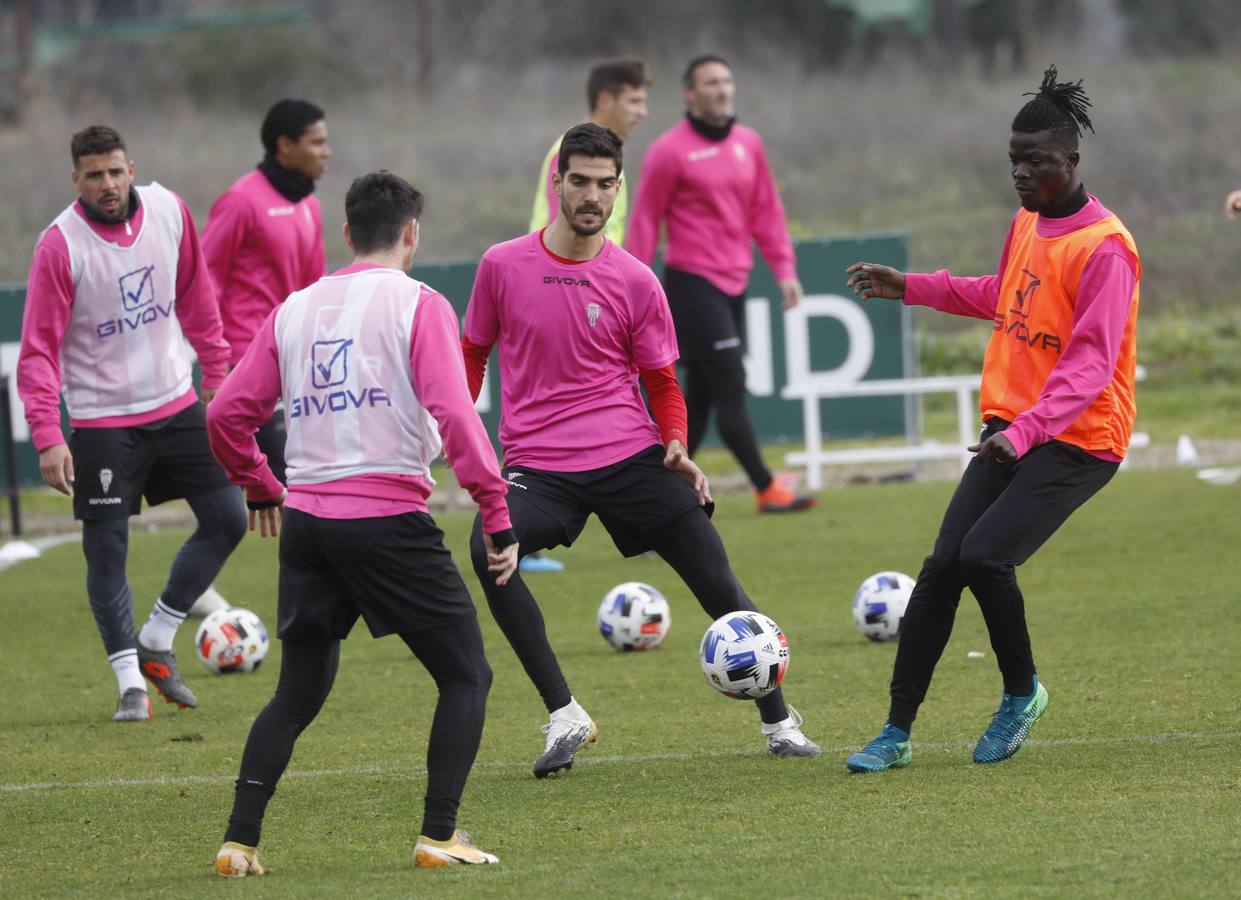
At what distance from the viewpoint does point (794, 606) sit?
9734 mm

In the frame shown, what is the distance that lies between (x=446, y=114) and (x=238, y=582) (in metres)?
22.3

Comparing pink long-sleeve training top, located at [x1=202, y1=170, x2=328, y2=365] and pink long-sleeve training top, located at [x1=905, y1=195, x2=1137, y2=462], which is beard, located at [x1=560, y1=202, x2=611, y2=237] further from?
pink long-sleeve training top, located at [x1=202, y1=170, x2=328, y2=365]

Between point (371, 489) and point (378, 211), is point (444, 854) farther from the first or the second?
point (378, 211)

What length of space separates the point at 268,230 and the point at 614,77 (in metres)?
2.08

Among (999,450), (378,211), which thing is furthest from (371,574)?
(999,450)

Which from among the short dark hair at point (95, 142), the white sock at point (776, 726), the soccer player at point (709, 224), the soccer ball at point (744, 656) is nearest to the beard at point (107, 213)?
the short dark hair at point (95, 142)

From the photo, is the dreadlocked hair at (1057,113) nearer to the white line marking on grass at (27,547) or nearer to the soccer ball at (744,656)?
the soccer ball at (744,656)

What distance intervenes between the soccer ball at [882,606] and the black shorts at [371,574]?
379 cm

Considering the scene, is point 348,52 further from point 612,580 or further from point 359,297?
point 359,297

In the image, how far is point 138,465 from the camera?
7.63 m

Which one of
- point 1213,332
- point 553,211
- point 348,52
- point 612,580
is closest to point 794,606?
point 612,580

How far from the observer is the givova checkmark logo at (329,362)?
16.3ft

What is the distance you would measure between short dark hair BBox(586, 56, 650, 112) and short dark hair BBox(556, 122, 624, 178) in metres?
3.92

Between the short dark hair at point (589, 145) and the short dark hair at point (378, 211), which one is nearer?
the short dark hair at point (378, 211)
